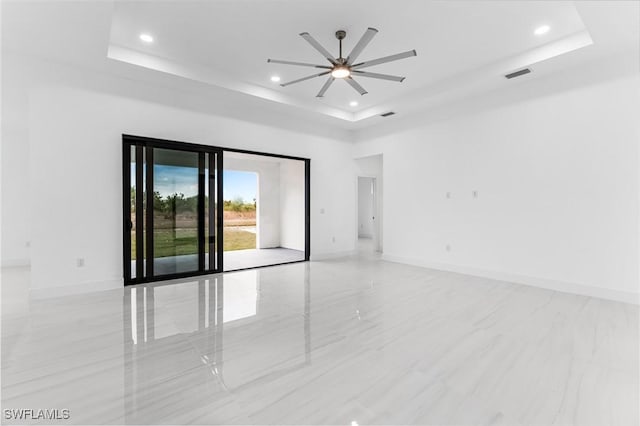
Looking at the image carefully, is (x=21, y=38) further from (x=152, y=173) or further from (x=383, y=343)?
(x=383, y=343)

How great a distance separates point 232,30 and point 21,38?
2.50 m

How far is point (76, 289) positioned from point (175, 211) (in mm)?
1734

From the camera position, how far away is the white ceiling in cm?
326

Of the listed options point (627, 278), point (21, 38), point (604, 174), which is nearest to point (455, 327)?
point (627, 278)

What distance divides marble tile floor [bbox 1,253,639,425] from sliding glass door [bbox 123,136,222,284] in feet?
2.72

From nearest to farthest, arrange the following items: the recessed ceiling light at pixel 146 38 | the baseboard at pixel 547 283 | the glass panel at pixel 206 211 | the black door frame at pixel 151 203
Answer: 1. the recessed ceiling light at pixel 146 38
2. the baseboard at pixel 547 283
3. the black door frame at pixel 151 203
4. the glass panel at pixel 206 211

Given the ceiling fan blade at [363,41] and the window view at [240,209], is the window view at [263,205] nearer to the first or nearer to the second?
the window view at [240,209]

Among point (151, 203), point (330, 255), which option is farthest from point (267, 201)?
point (151, 203)

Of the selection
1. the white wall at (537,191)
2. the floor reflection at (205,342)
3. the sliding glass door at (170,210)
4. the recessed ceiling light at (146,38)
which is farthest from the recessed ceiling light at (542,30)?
the sliding glass door at (170,210)

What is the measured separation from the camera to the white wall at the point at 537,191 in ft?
13.2

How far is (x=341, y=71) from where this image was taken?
3.79 metres

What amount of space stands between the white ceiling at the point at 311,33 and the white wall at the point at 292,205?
13.4ft

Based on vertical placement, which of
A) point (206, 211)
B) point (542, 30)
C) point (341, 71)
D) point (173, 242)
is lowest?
point (173, 242)

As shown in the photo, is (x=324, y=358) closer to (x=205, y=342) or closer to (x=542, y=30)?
Answer: (x=205, y=342)
